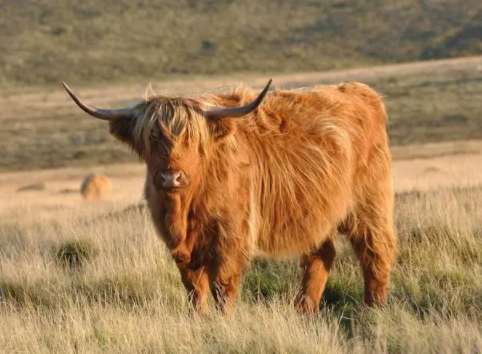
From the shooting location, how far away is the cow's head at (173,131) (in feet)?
19.8

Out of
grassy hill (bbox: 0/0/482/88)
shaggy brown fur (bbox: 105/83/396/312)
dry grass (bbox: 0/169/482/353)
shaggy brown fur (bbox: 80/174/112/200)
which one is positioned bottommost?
grassy hill (bbox: 0/0/482/88)

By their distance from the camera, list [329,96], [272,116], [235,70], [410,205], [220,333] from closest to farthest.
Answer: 1. [220,333]
2. [272,116]
3. [329,96]
4. [410,205]
5. [235,70]

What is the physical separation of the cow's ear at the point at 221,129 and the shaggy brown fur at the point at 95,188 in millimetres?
14413

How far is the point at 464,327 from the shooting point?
5688mm

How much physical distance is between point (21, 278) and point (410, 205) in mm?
3853

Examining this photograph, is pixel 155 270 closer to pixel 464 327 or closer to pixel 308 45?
pixel 464 327

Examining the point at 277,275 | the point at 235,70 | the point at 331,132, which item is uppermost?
the point at 331,132

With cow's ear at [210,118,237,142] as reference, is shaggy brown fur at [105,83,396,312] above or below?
below

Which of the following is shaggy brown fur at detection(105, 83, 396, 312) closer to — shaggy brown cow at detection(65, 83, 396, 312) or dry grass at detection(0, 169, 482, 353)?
shaggy brown cow at detection(65, 83, 396, 312)

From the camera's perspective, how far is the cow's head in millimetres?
6031

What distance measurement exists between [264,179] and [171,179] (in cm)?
106

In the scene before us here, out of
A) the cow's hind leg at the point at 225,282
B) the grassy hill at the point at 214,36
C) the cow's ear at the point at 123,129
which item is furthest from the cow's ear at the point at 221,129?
the grassy hill at the point at 214,36

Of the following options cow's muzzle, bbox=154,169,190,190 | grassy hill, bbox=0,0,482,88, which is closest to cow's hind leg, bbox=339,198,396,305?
cow's muzzle, bbox=154,169,190,190

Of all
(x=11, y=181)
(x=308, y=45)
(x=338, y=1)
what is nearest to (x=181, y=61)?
(x=308, y=45)
